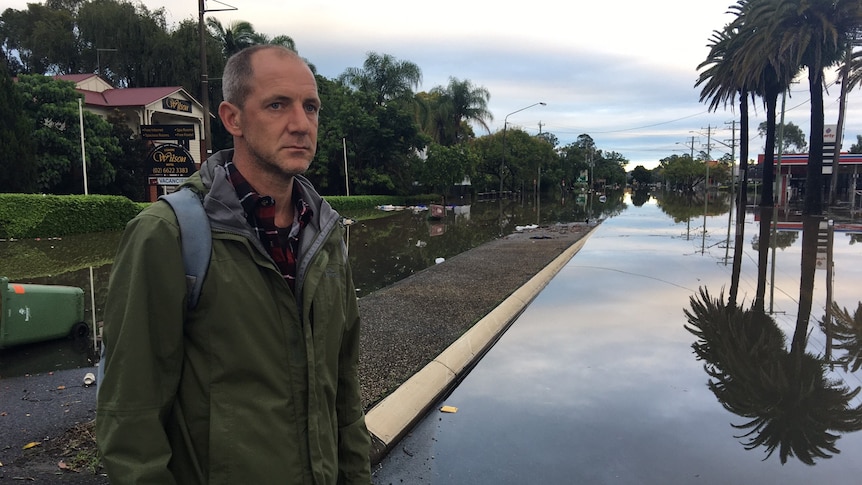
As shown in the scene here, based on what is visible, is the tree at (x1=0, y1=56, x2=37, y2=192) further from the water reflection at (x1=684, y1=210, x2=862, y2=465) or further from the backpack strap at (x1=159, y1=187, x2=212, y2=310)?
the backpack strap at (x1=159, y1=187, x2=212, y2=310)

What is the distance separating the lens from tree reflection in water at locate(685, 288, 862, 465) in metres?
4.39

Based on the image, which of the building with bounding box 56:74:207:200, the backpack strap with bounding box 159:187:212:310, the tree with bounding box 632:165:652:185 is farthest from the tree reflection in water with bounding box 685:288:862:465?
the tree with bounding box 632:165:652:185

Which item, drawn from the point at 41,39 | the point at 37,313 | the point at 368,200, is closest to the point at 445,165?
the point at 368,200

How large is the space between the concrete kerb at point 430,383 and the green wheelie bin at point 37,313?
165 inches

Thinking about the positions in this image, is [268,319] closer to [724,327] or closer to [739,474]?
[739,474]

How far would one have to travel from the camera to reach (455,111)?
65.6m

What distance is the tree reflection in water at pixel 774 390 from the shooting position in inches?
173

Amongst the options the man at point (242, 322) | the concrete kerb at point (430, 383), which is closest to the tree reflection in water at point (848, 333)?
the concrete kerb at point (430, 383)

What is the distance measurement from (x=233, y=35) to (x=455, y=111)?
30304 mm

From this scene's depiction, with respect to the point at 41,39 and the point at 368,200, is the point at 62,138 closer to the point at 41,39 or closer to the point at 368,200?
the point at 368,200

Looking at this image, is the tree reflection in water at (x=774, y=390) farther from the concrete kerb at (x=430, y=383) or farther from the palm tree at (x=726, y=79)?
the palm tree at (x=726, y=79)

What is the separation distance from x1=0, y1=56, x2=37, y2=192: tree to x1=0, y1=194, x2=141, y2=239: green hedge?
4.63m

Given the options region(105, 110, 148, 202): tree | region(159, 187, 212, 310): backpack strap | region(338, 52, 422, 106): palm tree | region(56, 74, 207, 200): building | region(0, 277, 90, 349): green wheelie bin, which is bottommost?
region(0, 277, 90, 349): green wheelie bin

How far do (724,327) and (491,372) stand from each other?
3759mm
